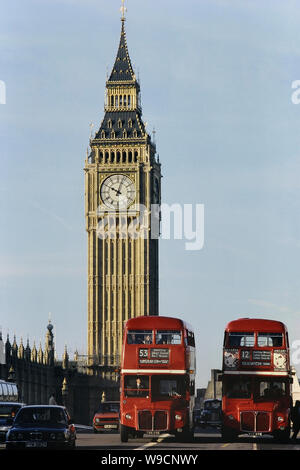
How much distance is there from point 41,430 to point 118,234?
355 ft

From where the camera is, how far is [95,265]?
149m

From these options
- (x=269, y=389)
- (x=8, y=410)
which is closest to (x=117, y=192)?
(x=269, y=389)

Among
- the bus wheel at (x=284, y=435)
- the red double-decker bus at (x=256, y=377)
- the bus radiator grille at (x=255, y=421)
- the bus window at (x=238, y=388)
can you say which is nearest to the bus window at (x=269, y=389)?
the red double-decker bus at (x=256, y=377)

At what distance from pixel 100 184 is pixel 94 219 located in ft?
13.0

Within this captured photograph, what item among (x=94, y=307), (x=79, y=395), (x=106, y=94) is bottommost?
(x=79, y=395)

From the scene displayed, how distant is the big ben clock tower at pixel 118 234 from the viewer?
146250 millimetres

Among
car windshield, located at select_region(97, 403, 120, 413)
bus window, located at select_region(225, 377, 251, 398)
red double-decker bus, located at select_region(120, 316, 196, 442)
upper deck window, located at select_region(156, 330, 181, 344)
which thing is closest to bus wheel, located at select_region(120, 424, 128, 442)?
red double-decker bus, located at select_region(120, 316, 196, 442)

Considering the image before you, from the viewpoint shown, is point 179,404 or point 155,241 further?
point 155,241

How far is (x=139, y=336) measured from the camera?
5047 cm

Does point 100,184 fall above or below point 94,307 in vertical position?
above
